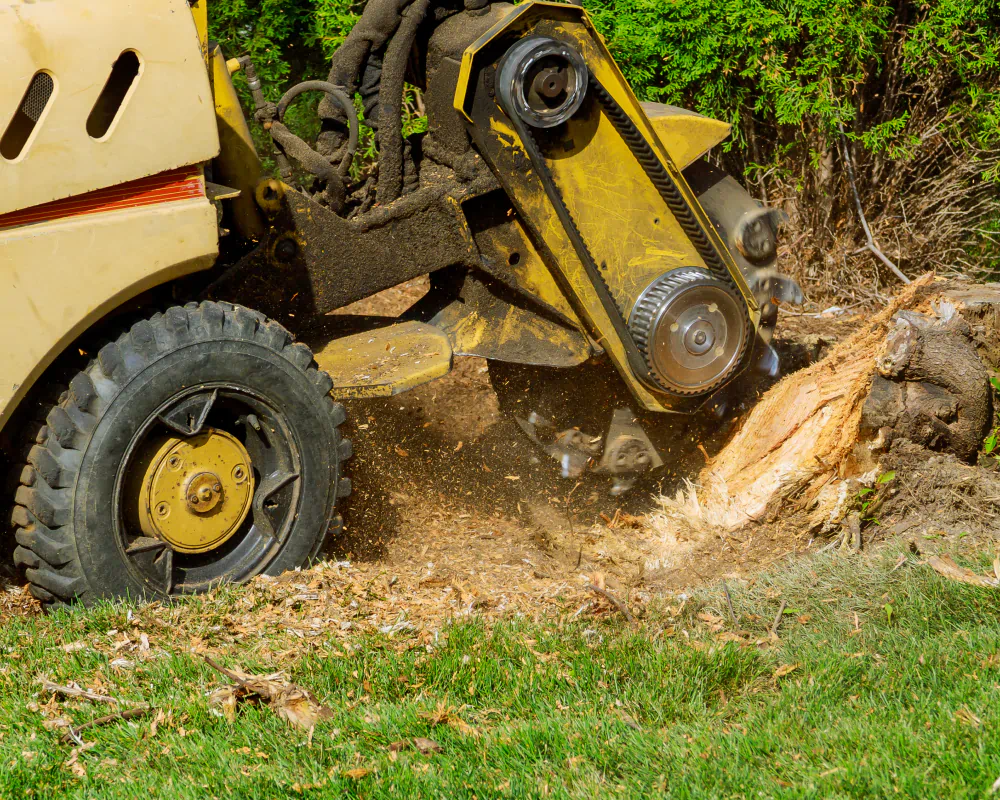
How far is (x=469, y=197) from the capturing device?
159 inches

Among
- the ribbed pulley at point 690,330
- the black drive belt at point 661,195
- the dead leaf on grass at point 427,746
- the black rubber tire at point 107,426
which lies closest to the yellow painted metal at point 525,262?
the black drive belt at point 661,195

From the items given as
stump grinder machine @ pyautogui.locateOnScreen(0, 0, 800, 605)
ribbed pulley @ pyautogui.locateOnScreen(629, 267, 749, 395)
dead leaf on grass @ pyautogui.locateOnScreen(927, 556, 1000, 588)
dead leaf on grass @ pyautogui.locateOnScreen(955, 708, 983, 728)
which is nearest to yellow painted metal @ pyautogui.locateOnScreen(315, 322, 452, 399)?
stump grinder machine @ pyautogui.locateOnScreen(0, 0, 800, 605)

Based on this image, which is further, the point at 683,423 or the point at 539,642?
the point at 683,423

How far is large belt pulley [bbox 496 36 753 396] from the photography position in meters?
3.83

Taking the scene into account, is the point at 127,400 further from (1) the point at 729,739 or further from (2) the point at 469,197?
(1) the point at 729,739

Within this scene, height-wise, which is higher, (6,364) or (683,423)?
(6,364)

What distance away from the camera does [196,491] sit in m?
3.43

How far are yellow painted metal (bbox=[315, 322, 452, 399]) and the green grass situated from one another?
3.26 feet

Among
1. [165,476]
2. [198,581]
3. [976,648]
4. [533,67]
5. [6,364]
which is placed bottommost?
[976,648]

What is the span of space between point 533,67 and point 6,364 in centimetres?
202

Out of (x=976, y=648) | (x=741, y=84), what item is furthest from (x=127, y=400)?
(x=741, y=84)

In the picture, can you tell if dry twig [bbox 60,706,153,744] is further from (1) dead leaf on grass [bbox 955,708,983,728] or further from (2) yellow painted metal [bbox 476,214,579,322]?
(2) yellow painted metal [bbox 476,214,579,322]

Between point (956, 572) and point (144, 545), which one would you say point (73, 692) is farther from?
point (956, 572)

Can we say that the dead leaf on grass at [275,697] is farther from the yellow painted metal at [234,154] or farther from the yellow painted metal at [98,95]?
the yellow painted metal at [234,154]
